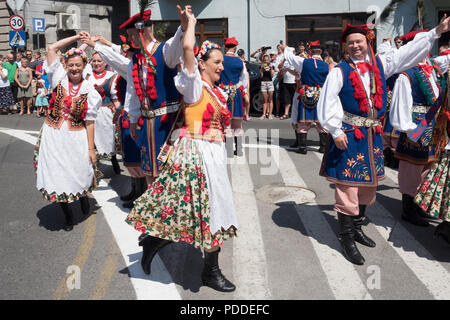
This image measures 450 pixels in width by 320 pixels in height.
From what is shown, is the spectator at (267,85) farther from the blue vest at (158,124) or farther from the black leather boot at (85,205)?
the blue vest at (158,124)

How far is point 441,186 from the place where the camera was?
4.59 metres

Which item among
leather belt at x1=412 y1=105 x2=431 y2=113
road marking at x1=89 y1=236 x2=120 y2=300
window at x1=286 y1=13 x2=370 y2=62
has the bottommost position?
road marking at x1=89 y1=236 x2=120 y2=300

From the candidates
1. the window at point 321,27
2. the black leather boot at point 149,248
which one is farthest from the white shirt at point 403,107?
the window at point 321,27

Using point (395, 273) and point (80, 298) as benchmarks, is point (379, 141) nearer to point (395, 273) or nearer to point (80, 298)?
point (395, 273)

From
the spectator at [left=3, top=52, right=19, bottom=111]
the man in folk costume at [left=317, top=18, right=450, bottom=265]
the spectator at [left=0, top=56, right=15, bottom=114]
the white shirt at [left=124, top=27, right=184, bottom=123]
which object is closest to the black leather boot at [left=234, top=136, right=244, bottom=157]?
the white shirt at [left=124, top=27, right=184, bottom=123]

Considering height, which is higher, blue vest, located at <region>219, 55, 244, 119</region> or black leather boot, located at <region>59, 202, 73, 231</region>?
blue vest, located at <region>219, 55, 244, 119</region>

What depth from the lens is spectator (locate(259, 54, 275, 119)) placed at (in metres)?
14.8

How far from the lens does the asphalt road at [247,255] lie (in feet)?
13.2

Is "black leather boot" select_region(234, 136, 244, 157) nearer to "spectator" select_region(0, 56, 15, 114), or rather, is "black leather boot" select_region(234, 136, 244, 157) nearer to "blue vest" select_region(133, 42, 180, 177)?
"blue vest" select_region(133, 42, 180, 177)

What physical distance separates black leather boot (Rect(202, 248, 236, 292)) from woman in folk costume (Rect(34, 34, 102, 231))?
2.12 meters

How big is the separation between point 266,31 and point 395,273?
1647cm

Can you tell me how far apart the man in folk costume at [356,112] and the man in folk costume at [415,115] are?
43 cm

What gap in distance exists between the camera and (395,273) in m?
4.33

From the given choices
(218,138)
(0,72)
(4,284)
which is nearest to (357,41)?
(218,138)
